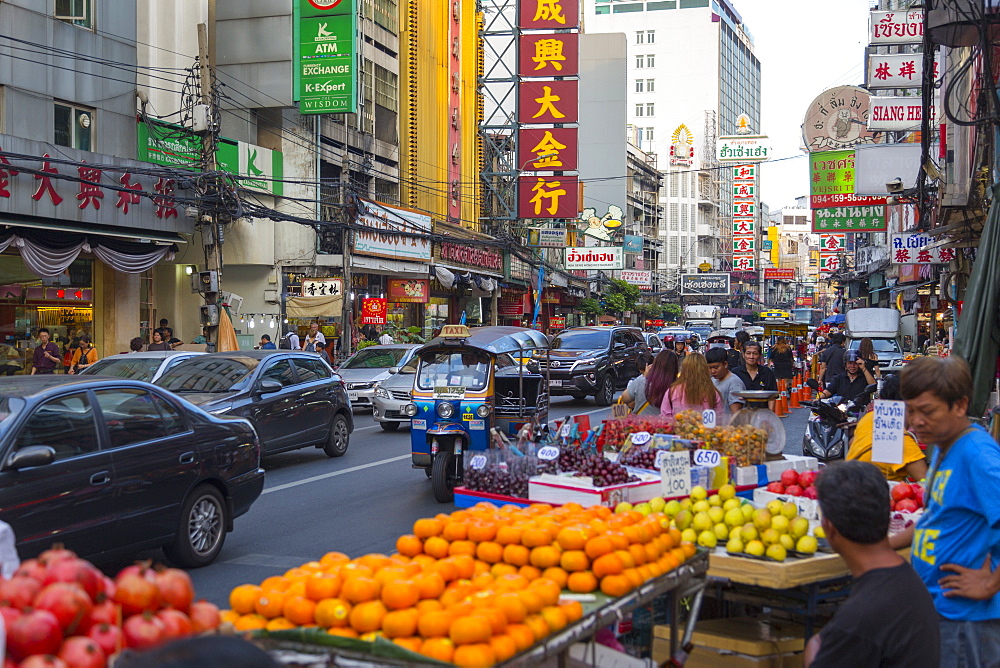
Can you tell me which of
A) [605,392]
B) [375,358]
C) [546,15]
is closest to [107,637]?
[375,358]

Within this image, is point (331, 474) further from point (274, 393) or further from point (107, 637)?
point (107, 637)

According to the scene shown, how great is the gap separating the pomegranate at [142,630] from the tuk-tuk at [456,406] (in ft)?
27.5

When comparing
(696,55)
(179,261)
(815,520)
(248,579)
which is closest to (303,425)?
(248,579)

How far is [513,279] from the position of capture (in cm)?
4578

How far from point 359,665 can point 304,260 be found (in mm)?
27501

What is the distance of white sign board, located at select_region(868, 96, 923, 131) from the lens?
20.9m

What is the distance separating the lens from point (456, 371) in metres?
12.0

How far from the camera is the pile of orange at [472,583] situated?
325 cm

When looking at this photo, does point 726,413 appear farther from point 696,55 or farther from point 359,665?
point 696,55

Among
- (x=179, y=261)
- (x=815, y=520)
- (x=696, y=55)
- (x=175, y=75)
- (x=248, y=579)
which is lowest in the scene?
(x=248, y=579)

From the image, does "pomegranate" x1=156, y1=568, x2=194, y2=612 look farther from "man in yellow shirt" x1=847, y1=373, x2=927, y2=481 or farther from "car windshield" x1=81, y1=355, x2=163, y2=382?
"car windshield" x1=81, y1=355, x2=163, y2=382

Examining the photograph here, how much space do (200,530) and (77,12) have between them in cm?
1757

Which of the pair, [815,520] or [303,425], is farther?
[303,425]

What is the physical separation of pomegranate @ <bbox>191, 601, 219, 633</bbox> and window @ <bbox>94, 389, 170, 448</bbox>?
4.80 metres
